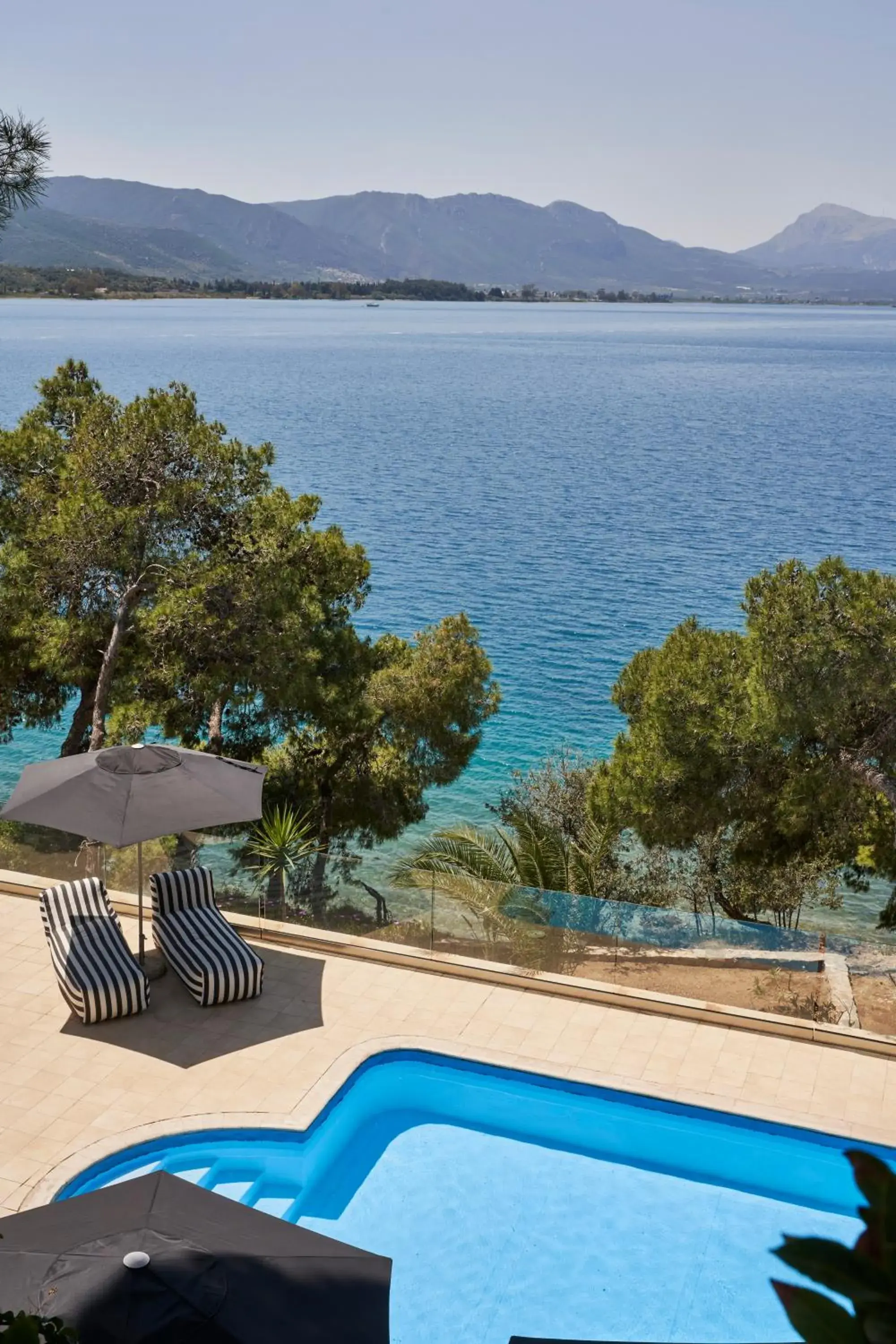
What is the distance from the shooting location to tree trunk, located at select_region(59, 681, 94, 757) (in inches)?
737

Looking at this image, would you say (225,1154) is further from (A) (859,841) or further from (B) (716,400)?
(B) (716,400)

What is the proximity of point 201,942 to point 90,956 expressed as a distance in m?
0.93

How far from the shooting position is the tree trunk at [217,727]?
1722cm

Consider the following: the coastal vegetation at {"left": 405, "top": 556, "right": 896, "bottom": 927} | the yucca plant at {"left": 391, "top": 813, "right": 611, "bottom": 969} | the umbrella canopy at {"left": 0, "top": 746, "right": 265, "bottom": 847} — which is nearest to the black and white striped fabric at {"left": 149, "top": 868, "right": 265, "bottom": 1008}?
the umbrella canopy at {"left": 0, "top": 746, "right": 265, "bottom": 847}

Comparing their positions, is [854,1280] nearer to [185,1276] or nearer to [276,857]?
[185,1276]

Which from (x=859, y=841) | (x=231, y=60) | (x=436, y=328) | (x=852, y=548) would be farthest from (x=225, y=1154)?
(x=436, y=328)

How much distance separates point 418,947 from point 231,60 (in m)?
48.2

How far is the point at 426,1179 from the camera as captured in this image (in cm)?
867

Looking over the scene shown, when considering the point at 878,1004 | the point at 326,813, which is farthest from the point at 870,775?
the point at 326,813

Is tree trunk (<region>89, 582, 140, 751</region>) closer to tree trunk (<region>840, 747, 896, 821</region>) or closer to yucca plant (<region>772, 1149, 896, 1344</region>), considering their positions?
tree trunk (<region>840, 747, 896, 821</region>)

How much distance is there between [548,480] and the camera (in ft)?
204

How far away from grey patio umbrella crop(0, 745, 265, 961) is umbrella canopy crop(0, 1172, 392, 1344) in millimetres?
4227

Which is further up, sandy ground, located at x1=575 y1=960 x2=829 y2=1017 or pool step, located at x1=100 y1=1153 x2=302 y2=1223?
sandy ground, located at x1=575 y1=960 x2=829 y2=1017

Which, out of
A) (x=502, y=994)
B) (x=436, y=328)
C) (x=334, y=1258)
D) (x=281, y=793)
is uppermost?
(x=436, y=328)
